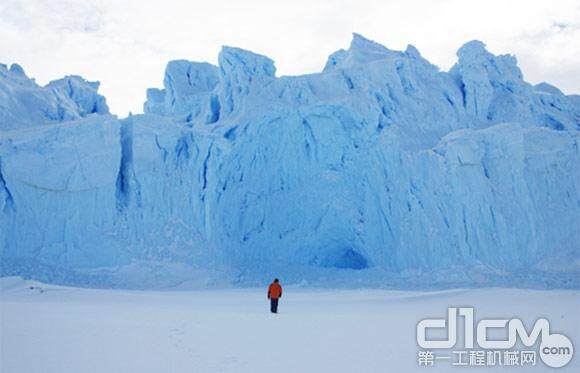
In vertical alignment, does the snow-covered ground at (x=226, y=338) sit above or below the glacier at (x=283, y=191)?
below

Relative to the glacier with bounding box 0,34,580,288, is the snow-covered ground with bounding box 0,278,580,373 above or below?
below

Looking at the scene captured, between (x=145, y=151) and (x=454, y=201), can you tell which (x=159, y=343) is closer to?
(x=145, y=151)

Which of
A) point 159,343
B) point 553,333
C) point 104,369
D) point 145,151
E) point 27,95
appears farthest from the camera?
point 27,95

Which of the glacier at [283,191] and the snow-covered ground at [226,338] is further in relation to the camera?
the glacier at [283,191]

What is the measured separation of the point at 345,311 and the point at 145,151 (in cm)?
1137

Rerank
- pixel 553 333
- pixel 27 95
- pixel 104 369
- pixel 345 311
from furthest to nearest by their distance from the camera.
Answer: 1. pixel 27 95
2. pixel 345 311
3. pixel 553 333
4. pixel 104 369

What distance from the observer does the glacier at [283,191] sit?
58.3 ft

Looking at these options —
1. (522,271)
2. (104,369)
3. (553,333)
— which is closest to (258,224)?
(522,271)

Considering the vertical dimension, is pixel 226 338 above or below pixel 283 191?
below

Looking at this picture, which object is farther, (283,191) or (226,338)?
(283,191)

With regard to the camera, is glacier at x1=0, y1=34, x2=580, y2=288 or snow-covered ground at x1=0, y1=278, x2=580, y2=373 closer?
snow-covered ground at x1=0, y1=278, x2=580, y2=373

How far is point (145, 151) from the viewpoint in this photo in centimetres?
1911

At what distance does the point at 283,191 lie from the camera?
809 inches

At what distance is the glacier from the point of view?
1777cm
